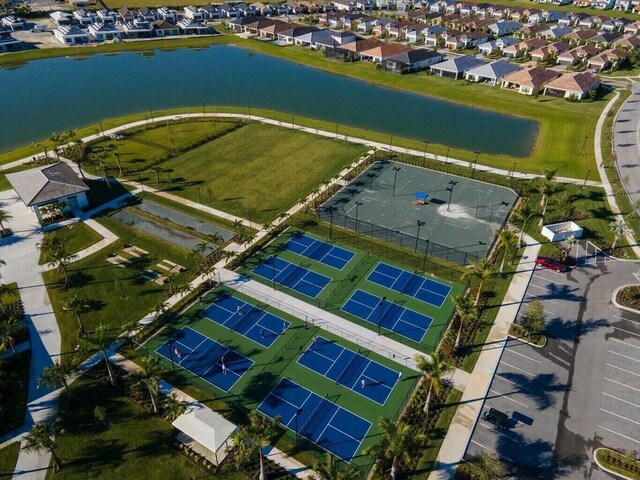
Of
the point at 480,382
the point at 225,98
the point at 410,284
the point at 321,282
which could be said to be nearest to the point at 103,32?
the point at 225,98

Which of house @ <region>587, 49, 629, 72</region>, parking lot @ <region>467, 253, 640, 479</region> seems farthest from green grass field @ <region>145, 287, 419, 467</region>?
house @ <region>587, 49, 629, 72</region>

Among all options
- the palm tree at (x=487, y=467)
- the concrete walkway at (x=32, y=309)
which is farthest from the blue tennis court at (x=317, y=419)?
the concrete walkway at (x=32, y=309)

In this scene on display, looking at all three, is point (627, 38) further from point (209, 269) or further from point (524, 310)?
point (209, 269)

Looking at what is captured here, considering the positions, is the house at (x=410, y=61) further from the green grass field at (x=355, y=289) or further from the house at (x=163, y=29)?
the green grass field at (x=355, y=289)

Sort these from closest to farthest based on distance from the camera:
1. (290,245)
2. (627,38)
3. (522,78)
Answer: (290,245) < (522,78) < (627,38)

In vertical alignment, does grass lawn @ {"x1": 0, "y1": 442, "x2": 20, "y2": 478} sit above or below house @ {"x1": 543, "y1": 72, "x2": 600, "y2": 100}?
below

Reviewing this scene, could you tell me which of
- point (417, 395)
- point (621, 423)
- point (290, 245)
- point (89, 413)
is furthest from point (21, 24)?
point (621, 423)

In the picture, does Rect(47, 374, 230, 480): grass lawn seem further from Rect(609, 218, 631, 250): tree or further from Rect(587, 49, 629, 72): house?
Rect(587, 49, 629, 72): house
